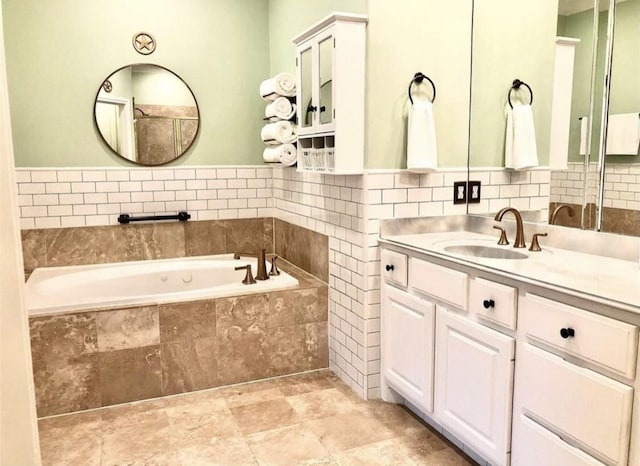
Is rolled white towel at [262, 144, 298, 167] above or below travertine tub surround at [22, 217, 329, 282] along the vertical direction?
above

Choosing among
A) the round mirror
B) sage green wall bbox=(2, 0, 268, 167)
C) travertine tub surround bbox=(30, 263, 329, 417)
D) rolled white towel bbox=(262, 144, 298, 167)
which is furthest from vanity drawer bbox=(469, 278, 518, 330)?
the round mirror

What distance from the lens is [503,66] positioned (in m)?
2.77

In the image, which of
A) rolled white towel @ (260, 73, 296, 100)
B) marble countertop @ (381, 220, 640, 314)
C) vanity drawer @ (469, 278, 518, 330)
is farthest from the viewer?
rolled white towel @ (260, 73, 296, 100)

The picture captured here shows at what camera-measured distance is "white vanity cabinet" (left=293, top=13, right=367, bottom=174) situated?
256 centimetres

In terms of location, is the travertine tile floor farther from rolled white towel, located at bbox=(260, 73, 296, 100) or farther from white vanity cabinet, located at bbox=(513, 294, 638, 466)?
A: rolled white towel, located at bbox=(260, 73, 296, 100)

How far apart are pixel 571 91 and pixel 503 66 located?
556 mm

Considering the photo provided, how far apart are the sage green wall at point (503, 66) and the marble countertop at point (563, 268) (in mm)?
526

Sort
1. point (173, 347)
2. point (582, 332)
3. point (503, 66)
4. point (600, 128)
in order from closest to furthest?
point (582, 332), point (600, 128), point (503, 66), point (173, 347)

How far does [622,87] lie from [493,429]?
1448 mm

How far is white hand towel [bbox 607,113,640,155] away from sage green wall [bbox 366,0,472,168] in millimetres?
865

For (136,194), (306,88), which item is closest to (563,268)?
(306,88)

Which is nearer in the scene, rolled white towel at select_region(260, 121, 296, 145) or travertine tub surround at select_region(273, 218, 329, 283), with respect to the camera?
travertine tub surround at select_region(273, 218, 329, 283)

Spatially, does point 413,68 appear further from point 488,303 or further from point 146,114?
point 146,114

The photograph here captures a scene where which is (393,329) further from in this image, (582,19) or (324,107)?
(582,19)
